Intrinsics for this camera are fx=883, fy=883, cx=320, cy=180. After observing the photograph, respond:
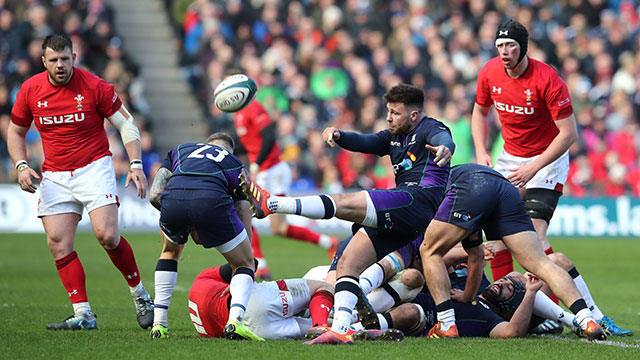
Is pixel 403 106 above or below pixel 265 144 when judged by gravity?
above

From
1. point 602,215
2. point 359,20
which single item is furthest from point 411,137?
point 359,20

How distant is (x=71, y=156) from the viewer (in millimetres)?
8445

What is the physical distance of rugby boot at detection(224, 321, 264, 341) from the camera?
280 inches

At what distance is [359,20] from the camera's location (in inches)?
925

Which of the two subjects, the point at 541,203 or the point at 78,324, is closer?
the point at 78,324

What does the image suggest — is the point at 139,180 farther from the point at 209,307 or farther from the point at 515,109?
the point at 515,109

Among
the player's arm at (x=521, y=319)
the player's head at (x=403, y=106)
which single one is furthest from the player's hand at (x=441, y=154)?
the player's arm at (x=521, y=319)

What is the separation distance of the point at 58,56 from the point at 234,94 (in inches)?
72.9

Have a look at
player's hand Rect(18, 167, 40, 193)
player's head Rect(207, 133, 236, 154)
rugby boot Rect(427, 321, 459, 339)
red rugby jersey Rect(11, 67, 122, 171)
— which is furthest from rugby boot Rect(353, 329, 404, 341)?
player's hand Rect(18, 167, 40, 193)

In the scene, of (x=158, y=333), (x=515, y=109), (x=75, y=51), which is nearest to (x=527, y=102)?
(x=515, y=109)

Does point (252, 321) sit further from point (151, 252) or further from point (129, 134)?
point (151, 252)

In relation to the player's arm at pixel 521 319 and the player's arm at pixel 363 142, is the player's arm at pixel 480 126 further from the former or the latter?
the player's arm at pixel 521 319

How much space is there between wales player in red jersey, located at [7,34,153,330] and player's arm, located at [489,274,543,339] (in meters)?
3.27

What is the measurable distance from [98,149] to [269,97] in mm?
12506
